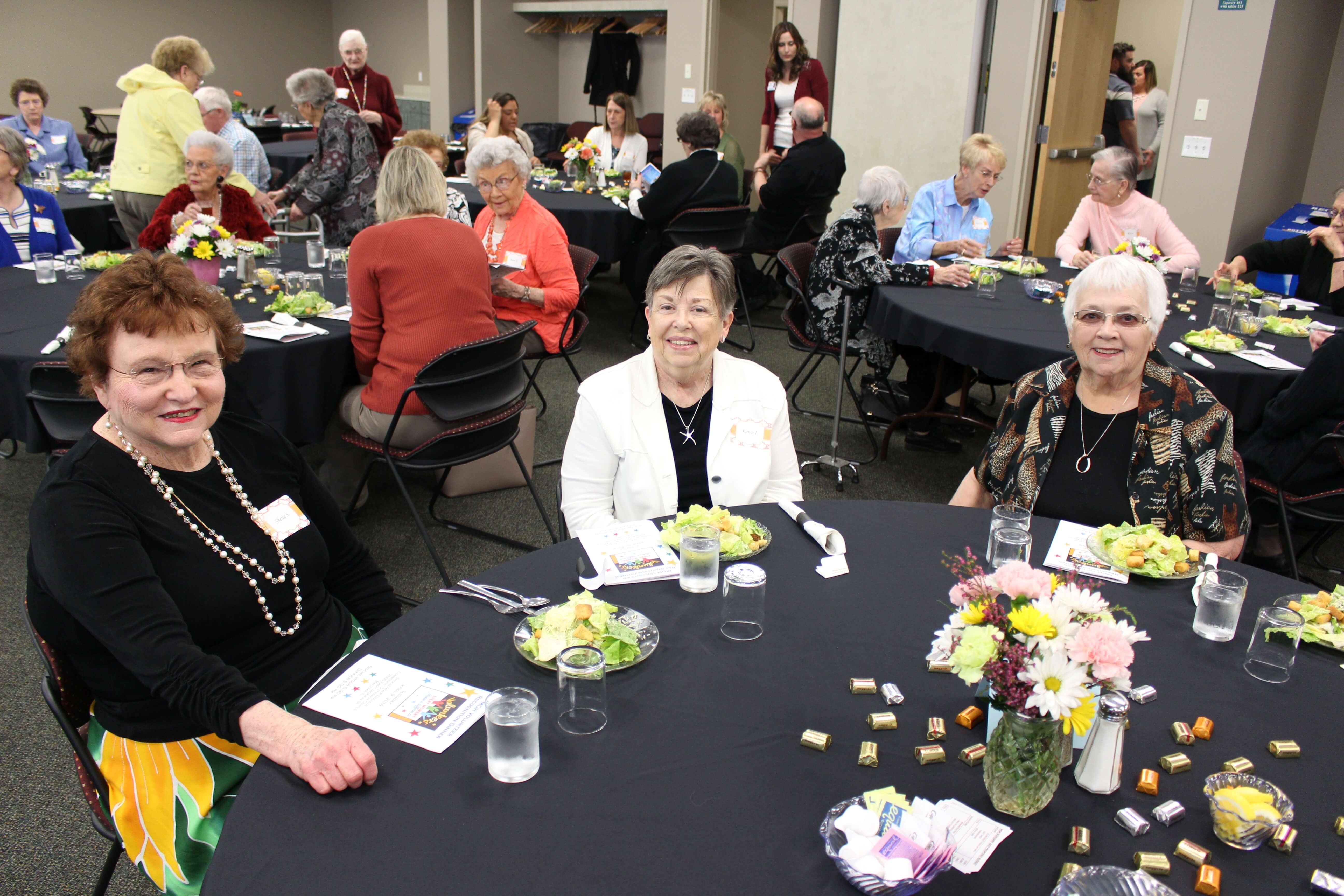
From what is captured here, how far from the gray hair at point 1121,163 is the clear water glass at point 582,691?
474 centimetres

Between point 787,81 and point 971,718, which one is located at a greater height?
point 787,81

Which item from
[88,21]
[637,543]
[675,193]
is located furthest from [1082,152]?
[88,21]

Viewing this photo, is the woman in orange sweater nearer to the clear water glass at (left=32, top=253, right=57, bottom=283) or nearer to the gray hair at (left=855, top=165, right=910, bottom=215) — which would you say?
the clear water glass at (left=32, top=253, right=57, bottom=283)

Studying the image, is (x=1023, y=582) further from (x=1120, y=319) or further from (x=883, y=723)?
(x=1120, y=319)

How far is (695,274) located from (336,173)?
414 cm

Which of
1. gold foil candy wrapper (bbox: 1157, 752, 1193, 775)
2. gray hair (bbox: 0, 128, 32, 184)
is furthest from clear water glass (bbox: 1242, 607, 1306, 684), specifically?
gray hair (bbox: 0, 128, 32, 184)

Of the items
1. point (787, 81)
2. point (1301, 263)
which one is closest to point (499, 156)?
point (1301, 263)

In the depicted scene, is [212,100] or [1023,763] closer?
[1023,763]

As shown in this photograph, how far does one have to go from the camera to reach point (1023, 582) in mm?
1175

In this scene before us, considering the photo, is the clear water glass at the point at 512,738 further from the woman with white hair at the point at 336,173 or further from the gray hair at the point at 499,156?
the woman with white hair at the point at 336,173

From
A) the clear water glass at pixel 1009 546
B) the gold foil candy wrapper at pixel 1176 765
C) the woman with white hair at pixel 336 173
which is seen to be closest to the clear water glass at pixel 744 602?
the clear water glass at pixel 1009 546

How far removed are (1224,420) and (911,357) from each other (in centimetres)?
265

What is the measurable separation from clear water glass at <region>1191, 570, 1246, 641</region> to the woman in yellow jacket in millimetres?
5283

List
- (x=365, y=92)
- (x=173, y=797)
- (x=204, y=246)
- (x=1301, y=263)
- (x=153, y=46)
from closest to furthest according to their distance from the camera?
(x=173, y=797) → (x=204, y=246) → (x=1301, y=263) → (x=365, y=92) → (x=153, y=46)
